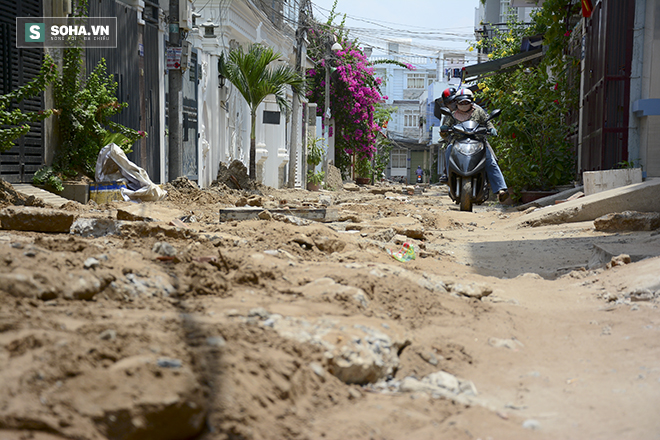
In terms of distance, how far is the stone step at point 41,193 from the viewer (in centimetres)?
716

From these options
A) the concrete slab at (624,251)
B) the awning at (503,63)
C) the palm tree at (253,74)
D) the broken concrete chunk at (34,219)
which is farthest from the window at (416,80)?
the broken concrete chunk at (34,219)

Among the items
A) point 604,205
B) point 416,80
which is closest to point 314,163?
point 604,205

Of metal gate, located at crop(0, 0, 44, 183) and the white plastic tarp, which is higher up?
metal gate, located at crop(0, 0, 44, 183)

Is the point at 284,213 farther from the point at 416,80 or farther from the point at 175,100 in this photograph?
the point at 416,80

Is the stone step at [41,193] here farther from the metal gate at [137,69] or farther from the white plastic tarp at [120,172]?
the metal gate at [137,69]

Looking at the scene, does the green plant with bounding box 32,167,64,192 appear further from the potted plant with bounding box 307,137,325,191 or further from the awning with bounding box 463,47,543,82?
the potted plant with bounding box 307,137,325,191

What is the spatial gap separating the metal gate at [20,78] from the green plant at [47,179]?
0.12 meters

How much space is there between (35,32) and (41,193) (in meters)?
1.95

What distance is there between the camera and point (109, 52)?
9398 mm

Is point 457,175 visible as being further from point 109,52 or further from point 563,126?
point 109,52

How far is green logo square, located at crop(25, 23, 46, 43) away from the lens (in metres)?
7.49

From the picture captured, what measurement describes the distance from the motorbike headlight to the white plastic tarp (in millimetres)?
4520

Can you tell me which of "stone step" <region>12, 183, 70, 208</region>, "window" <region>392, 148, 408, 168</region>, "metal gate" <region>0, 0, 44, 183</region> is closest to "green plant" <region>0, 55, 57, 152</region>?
"metal gate" <region>0, 0, 44, 183</region>

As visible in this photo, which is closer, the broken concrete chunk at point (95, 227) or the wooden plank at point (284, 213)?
the broken concrete chunk at point (95, 227)
